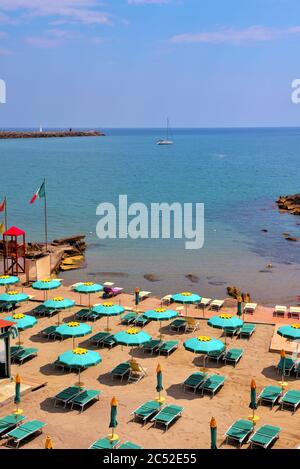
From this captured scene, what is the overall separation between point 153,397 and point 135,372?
1806 mm

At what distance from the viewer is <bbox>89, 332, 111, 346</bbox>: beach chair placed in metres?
20.8

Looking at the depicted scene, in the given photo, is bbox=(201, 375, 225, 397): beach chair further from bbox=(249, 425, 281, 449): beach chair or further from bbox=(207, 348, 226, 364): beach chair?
bbox=(249, 425, 281, 449): beach chair

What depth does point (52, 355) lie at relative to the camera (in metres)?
19.9

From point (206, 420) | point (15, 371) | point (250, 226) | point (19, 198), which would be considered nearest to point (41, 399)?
point (15, 371)

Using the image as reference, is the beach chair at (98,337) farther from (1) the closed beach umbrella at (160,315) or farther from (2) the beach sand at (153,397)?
(1) the closed beach umbrella at (160,315)

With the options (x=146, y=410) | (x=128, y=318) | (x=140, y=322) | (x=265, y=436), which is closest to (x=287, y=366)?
(x=265, y=436)

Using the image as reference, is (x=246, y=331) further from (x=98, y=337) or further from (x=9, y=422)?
(x=9, y=422)

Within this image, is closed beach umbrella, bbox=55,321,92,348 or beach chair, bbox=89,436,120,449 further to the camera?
closed beach umbrella, bbox=55,321,92,348

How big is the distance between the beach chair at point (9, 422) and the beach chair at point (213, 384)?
588cm

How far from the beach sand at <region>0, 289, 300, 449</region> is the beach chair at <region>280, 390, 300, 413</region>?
0.30 metres

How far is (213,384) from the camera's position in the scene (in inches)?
664

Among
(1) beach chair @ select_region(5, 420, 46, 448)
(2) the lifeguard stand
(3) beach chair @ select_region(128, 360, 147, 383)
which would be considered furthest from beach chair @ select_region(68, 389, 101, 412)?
(2) the lifeguard stand

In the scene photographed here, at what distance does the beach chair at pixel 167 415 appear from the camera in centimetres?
1452

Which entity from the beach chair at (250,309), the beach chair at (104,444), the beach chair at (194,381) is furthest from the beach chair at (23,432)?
the beach chair at (250,309)
